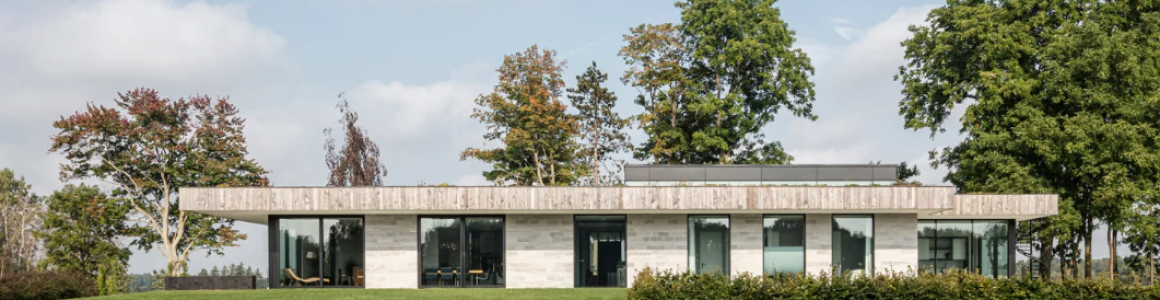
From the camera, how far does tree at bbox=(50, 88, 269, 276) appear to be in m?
32.3

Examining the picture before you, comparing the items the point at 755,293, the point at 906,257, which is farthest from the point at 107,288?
the point at 906,257

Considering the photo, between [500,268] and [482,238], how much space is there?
2.35ft

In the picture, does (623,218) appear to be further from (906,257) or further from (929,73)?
(929,73)

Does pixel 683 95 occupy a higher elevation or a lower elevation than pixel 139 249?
higher

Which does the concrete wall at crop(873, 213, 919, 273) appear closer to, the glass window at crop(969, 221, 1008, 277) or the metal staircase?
the glass window at crop(969, 221, 1008, 277)

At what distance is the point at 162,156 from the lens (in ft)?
108

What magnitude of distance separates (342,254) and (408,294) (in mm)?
3154

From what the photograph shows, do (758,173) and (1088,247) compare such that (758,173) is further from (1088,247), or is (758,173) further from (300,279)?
(1088,247)

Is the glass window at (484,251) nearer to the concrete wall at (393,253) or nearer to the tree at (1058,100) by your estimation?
the concrete wall at (393,253)

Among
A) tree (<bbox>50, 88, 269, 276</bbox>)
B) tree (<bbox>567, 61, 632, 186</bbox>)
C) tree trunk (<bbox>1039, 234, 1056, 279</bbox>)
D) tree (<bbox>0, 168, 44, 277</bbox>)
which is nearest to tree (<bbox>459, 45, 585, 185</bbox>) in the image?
tree (<bbox>567, 61, 632, 186</bbox>)

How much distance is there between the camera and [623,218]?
2089 centimetres

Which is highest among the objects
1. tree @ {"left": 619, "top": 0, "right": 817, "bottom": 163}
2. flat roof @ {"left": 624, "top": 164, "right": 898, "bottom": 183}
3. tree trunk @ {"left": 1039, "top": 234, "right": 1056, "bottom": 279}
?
tree @ {"left": 619, "top": 0, "right": 817, "bottom": 163}

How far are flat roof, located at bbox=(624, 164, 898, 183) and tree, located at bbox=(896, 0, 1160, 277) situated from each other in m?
6.02

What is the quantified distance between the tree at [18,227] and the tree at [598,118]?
1953 centimetres
